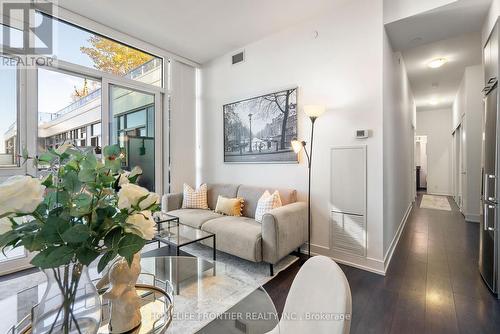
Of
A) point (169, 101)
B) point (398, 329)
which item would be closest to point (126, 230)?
point (398, 329)

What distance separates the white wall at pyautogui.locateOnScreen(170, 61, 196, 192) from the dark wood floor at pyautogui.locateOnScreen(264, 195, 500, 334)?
2687 mm

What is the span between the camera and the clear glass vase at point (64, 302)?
76cm

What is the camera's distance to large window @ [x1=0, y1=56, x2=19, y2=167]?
8.93 feet

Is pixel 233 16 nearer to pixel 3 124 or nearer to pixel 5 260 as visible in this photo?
pixel 3 124

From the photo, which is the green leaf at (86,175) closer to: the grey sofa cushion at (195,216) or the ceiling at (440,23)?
the grey sofa cushion at (195,216)

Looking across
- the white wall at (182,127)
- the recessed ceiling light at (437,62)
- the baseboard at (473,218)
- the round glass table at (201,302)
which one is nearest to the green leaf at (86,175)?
the round glass table at (201,302)

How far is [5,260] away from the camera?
107 inches

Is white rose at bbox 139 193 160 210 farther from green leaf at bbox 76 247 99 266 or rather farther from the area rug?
the area rug

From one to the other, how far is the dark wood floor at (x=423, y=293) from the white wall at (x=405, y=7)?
290 centimetres

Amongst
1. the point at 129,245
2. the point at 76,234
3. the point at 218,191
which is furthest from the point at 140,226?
the point at 218,191

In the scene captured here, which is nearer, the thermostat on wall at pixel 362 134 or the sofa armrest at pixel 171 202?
the thermostat on wall at pixel 362 134

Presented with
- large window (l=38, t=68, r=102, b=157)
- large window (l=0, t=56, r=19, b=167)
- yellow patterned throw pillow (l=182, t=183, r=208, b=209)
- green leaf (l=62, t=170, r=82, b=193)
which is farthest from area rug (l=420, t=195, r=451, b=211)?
large window (l=0, t=56, r=19, b=167)

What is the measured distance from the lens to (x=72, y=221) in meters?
0.73

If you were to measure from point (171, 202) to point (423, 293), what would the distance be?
3.52 m
